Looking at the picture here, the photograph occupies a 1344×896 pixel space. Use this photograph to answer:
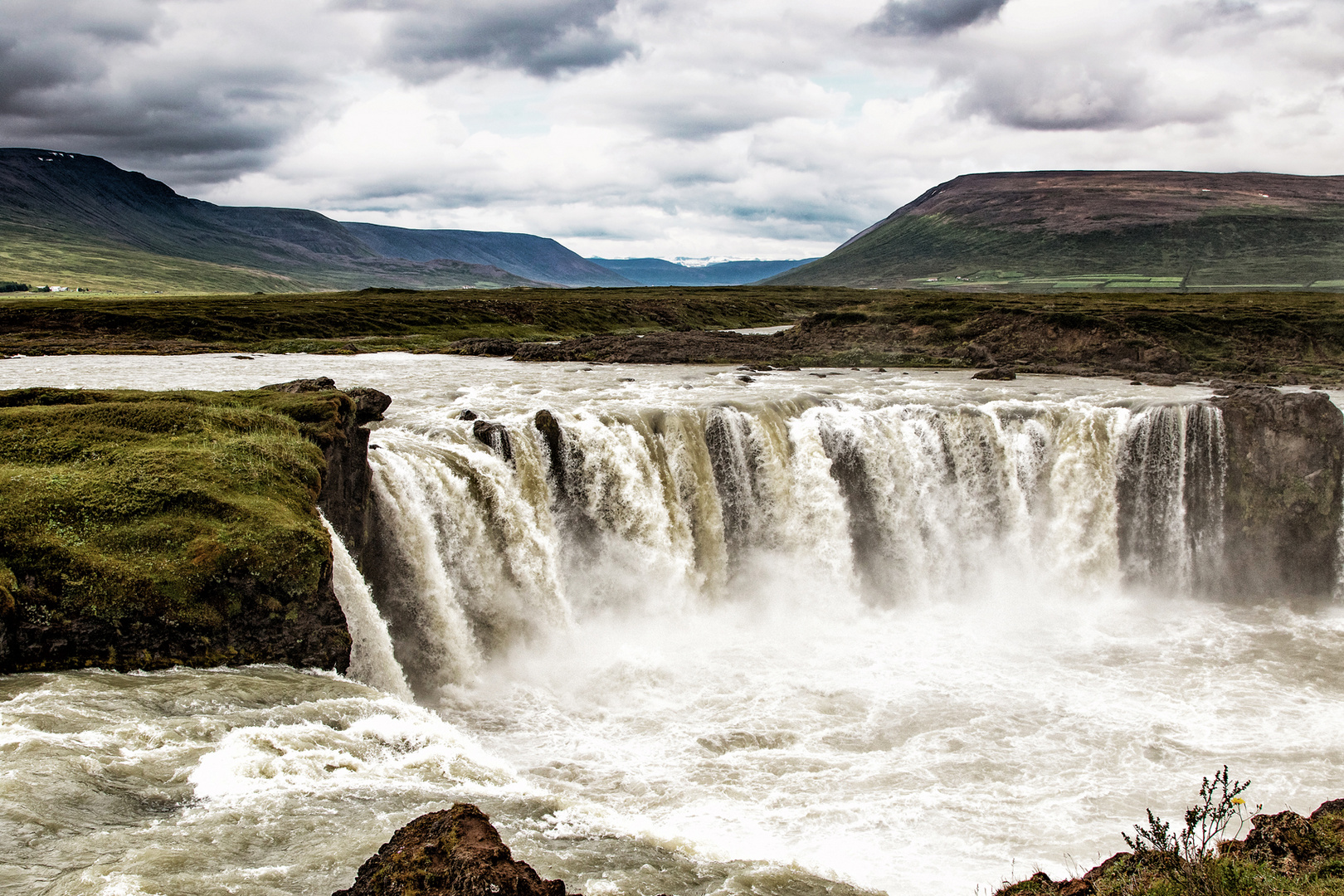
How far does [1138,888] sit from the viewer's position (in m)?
8.47

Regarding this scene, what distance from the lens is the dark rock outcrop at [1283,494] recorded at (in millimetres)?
31953

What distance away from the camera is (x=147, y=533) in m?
16.3

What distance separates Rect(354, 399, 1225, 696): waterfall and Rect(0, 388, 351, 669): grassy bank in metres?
4.68

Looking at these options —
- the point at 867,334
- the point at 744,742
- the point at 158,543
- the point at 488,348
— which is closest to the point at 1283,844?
the point at 744,742

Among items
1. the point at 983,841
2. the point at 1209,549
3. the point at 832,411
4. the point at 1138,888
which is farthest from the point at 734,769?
the point at 1209,549

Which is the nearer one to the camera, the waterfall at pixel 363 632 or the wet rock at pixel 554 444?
the waterfall at pixel 363 632

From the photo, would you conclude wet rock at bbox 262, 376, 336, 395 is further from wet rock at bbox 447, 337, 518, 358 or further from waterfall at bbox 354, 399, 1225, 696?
wet rock at bbox 447, 337, 518, 358

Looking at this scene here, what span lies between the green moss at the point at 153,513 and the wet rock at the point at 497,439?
6147 mm

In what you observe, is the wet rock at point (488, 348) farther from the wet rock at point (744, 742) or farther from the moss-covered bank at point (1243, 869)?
the moss-covered bank at point (1243, 869)

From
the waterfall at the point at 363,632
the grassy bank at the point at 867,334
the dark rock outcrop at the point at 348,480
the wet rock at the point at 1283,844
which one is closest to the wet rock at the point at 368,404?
the dark rock outcrop at the point at 348,480

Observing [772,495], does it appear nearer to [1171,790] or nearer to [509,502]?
[509,502]

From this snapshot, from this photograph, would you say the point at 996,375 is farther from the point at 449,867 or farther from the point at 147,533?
the point at 449,867

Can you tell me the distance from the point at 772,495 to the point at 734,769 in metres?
14.0

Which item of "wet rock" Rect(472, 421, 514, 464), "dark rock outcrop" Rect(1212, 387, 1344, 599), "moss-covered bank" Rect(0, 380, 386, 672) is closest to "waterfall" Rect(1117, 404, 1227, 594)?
"dark rock outcrop" Rect(1212, 387, 1344, 599)
